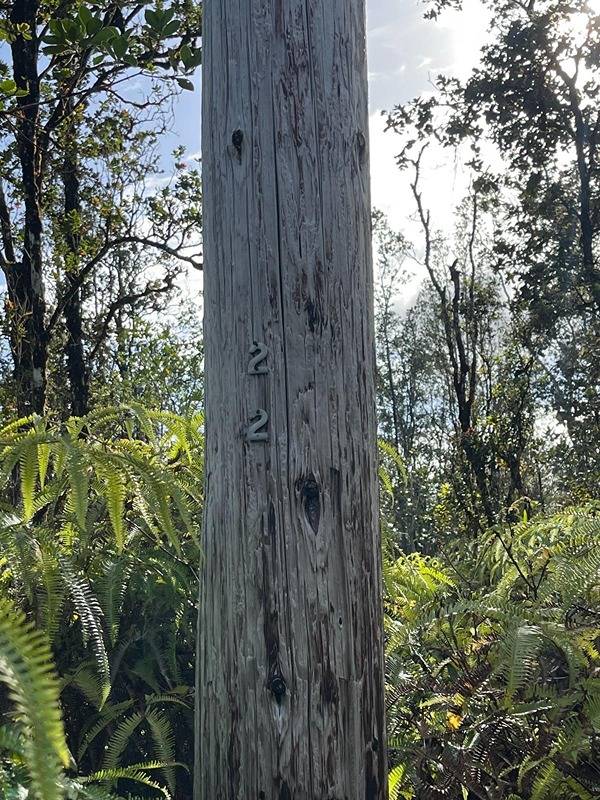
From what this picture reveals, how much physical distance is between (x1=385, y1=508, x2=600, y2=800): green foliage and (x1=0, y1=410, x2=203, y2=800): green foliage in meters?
0.57

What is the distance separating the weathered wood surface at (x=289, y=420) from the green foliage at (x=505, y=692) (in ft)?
1.25

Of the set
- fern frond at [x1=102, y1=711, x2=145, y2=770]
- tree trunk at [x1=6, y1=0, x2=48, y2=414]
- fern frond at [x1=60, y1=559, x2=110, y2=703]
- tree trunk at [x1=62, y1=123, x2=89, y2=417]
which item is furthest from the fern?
tree trunk at [x1=62, y1=123, x2=89, y2=417]

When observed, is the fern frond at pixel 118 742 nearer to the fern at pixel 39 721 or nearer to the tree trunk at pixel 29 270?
the fern at pixel 39 721

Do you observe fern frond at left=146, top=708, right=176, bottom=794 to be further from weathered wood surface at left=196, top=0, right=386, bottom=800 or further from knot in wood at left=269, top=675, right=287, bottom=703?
knot in wood at left=269, top=675, right=287, bottom=703

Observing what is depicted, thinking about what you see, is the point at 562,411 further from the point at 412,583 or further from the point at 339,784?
the point at 339,784

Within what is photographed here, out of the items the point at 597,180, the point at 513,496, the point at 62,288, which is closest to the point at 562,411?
the point at 513,496

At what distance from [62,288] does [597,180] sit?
932 cm

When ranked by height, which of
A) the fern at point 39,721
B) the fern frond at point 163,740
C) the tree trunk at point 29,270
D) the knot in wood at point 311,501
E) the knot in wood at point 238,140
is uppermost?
the tree trunk at point 29,270

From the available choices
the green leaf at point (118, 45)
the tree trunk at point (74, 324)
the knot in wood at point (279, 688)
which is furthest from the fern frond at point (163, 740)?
the tree trunk at point (74, 324)

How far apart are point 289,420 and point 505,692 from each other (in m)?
0.91

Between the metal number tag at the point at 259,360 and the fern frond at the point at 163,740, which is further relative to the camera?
the fern frond at the point at 163,740

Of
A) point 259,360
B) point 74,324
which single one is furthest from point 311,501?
point 74,324

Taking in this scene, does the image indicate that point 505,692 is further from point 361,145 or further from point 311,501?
point 361,145

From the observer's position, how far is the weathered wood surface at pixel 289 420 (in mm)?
1523
